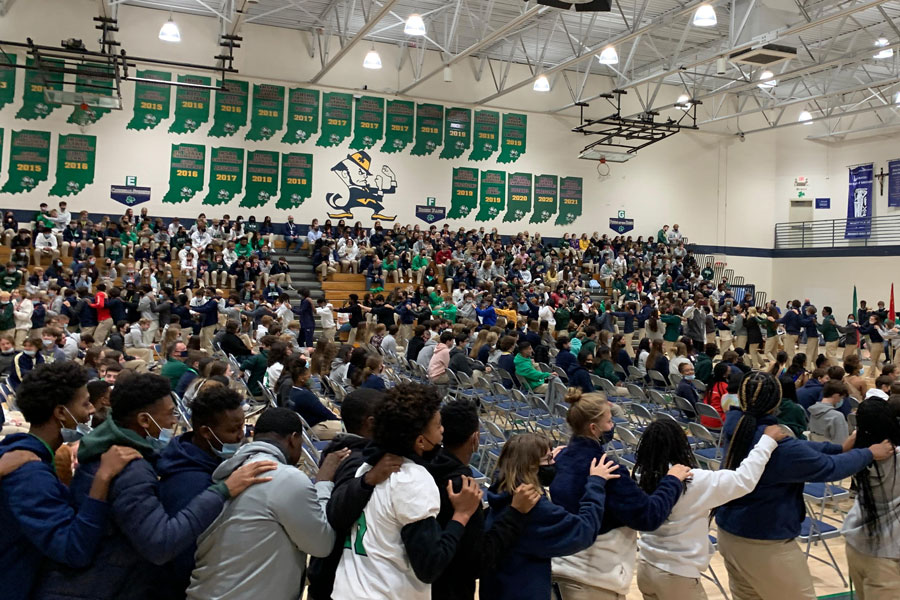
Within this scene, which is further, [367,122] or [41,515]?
[367,122]

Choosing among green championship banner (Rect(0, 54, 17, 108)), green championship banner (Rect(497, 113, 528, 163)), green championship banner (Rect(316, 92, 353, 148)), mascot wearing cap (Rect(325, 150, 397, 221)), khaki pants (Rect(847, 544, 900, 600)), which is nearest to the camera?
khaki pants (Rect(847, 544, 900, 600))

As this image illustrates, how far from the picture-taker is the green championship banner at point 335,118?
23.0m

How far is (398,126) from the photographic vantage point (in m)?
24.0

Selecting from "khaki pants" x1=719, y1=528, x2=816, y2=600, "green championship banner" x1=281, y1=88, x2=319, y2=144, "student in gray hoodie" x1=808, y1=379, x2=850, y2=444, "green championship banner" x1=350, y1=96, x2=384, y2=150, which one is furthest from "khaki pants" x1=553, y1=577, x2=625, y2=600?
"green championship banner" x1=350, y1=96, x2=384, y2=150

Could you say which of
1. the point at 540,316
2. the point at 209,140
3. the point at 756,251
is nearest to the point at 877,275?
the point at 756,251

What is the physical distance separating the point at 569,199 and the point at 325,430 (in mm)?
21207

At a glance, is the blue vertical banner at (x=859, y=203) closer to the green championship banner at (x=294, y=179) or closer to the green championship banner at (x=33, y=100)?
the green championship banner at (x=294, y=179)

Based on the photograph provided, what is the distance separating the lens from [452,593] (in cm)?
251

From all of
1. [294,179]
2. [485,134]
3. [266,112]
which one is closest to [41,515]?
[294,179]

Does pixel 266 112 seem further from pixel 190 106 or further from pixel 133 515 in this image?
pixel 133 515

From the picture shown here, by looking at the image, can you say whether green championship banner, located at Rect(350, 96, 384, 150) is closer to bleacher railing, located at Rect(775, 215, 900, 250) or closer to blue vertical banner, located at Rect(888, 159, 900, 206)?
bleacher railing, located at Rect(775, 215, 900, 250)

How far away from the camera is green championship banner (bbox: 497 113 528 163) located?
25484mm

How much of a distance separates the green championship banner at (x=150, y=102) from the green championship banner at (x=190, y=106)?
0.29 meters

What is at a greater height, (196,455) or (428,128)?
(428,128)
